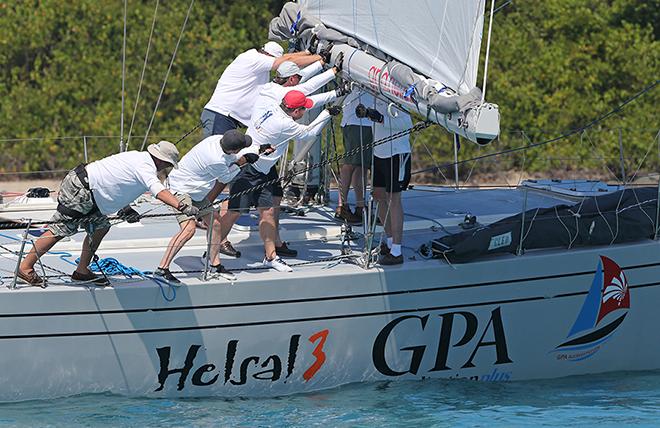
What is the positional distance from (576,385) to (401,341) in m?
1.33

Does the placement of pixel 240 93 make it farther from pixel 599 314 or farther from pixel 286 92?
pixel 599 314

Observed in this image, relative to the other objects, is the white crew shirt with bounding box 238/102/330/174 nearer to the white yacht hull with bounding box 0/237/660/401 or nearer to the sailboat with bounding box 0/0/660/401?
the sailboat with bounding box 0/0/660/401

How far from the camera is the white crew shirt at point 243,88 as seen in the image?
913cm

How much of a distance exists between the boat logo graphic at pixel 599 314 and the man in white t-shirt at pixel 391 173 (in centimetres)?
139

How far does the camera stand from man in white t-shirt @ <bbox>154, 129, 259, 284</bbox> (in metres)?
7.94

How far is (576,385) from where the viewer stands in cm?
871

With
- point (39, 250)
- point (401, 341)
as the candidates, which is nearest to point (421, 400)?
point (401, 341)

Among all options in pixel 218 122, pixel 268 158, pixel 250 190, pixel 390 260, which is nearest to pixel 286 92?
pixel 268 158

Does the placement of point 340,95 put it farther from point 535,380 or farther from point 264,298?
point 535,380

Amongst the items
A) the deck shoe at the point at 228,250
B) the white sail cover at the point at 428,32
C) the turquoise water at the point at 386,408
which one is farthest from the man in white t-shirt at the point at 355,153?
the turquoise water at the point at 386,408

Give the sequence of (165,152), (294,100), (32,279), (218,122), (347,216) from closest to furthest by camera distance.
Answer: (165,152)
(32,279)
(294,100)
(218,122)
(347,216)

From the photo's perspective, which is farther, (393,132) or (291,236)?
(291,236)

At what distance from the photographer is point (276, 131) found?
322 inches

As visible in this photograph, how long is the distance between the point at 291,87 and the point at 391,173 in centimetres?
90
